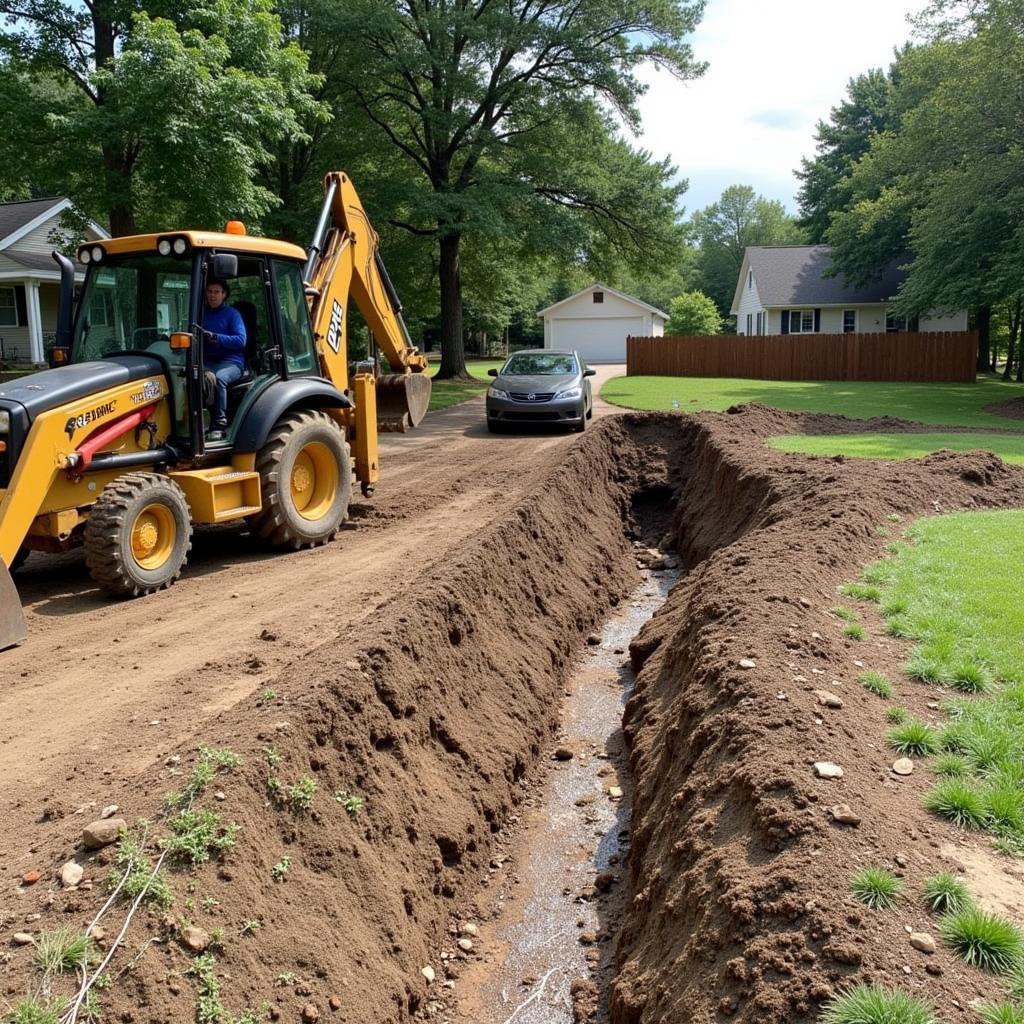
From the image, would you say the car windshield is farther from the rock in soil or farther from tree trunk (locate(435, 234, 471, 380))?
the rock in soil

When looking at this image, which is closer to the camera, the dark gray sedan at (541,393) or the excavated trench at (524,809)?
the excavated trench at (524,809)

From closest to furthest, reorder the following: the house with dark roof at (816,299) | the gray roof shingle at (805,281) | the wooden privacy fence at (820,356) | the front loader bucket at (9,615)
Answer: the front loader bucket at (9,615) → the wooden privacy fence at (820,356) → the house with dark roof at (816,299) → the gray roof shingle at (805,281)

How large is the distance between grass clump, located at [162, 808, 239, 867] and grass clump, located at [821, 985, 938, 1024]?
2528mm

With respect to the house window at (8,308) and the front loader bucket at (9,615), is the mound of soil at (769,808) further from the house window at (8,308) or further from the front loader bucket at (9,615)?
the house window at (8,308)

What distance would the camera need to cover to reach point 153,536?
8023 mm

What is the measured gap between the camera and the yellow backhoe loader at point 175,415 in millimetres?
7426

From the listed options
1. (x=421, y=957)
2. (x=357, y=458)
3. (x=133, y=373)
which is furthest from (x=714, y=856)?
(x=357, y=458)

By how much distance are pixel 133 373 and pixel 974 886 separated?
24.3 feet

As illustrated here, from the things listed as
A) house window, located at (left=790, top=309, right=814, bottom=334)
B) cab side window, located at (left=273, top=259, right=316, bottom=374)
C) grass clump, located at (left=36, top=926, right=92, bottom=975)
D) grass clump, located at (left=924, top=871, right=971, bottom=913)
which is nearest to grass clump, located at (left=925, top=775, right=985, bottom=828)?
grass clump, located at (left=924, top=871, right=971, bottom=913)

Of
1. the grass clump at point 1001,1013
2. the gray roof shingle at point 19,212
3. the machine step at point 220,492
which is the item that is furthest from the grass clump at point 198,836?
the gray roof shingle at point 19,212

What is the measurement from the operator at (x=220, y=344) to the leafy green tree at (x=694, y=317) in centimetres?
5090

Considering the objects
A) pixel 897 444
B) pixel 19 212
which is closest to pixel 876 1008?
Result: pixel 897 444

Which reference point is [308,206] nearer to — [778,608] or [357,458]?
[357,458]

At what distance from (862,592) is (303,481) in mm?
5868
